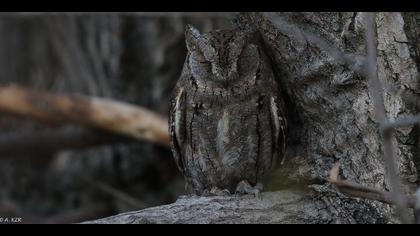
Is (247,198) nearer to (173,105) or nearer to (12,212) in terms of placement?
(173,105)

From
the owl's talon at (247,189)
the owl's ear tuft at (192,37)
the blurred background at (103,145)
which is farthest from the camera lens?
the blurred background at (103,145)

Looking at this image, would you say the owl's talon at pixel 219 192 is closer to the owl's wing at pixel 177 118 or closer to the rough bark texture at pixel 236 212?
the owl's wing at pixel 177 118

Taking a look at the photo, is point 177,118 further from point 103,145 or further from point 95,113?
point 103,145

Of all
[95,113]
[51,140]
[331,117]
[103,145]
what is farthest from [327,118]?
[51,140]

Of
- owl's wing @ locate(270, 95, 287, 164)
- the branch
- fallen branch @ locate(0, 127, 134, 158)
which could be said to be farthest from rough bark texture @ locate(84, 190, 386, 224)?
fallen branch @ locate(0, 127, 134, 158)

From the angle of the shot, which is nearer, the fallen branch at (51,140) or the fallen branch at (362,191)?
the fallen branch at (362,191)

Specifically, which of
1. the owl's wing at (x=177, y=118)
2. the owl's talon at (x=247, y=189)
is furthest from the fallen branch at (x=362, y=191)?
the owl's wing at (x=177, y=118)
